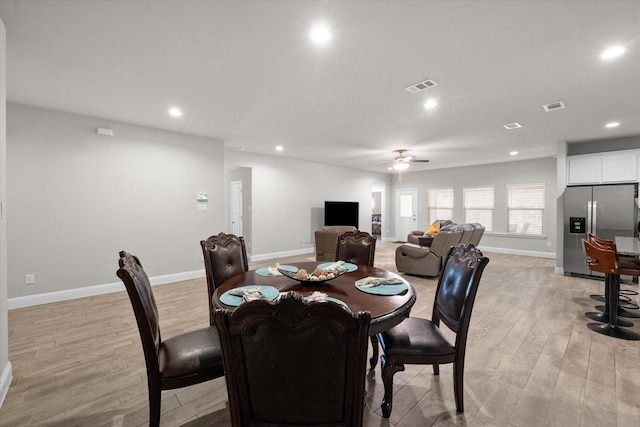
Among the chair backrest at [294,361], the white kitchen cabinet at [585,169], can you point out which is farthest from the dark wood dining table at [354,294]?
the white kitchen cabinet at [585,169]

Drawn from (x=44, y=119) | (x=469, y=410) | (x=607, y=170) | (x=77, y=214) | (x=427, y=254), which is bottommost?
(x=469, y=410)

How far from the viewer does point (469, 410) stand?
1.83m

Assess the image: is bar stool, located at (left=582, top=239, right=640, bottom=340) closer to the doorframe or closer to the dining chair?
the dining chair

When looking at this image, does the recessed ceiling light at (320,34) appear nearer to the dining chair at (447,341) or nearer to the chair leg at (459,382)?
the dining chair at (447,341)

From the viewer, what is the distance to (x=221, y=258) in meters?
2.53

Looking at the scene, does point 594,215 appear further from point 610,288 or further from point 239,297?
point 239,297

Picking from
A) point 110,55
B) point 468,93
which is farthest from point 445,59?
point 110,55

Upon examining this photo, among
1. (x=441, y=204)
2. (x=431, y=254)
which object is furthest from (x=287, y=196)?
(x=441, y=204)

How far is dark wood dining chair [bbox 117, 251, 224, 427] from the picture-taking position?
Answer: 141cm

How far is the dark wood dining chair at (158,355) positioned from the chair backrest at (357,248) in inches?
62.9

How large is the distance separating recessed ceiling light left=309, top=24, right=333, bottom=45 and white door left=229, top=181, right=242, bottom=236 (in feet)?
18.0

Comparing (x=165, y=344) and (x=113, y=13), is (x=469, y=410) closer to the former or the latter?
(x=165, y=344)

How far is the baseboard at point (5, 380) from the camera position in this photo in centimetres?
191

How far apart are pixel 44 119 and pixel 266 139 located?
3136 millimetres
